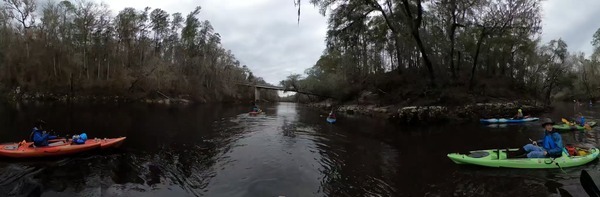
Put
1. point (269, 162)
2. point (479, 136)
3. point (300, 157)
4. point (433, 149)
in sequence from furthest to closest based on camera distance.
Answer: point (479, 136) < point (433, 149) < point (300, 157) < point (269, 162)

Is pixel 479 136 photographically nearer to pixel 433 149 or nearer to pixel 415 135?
pixel 415 135

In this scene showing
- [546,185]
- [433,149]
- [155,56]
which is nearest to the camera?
[546,185]

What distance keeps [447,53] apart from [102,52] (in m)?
52.1

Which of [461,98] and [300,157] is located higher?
[461,98]

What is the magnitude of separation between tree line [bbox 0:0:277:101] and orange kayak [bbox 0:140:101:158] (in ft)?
145

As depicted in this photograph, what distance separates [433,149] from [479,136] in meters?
5.66

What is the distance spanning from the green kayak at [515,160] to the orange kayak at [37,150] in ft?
44.7

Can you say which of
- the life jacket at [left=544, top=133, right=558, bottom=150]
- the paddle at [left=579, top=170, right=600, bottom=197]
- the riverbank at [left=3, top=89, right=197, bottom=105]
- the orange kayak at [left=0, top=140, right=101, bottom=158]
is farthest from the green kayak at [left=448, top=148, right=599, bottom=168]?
the riverbank at [left=3, top=89, right=197, bottom=105]

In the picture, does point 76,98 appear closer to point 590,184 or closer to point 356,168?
point 356,168

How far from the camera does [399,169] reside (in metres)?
11.2

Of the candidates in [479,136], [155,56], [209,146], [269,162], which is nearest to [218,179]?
[269,162]

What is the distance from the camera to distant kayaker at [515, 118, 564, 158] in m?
10.9

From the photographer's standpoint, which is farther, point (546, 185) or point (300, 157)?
point (300, 157)

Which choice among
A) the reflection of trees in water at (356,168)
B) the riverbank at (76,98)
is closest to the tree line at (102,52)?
the riverbank at (76,98)
